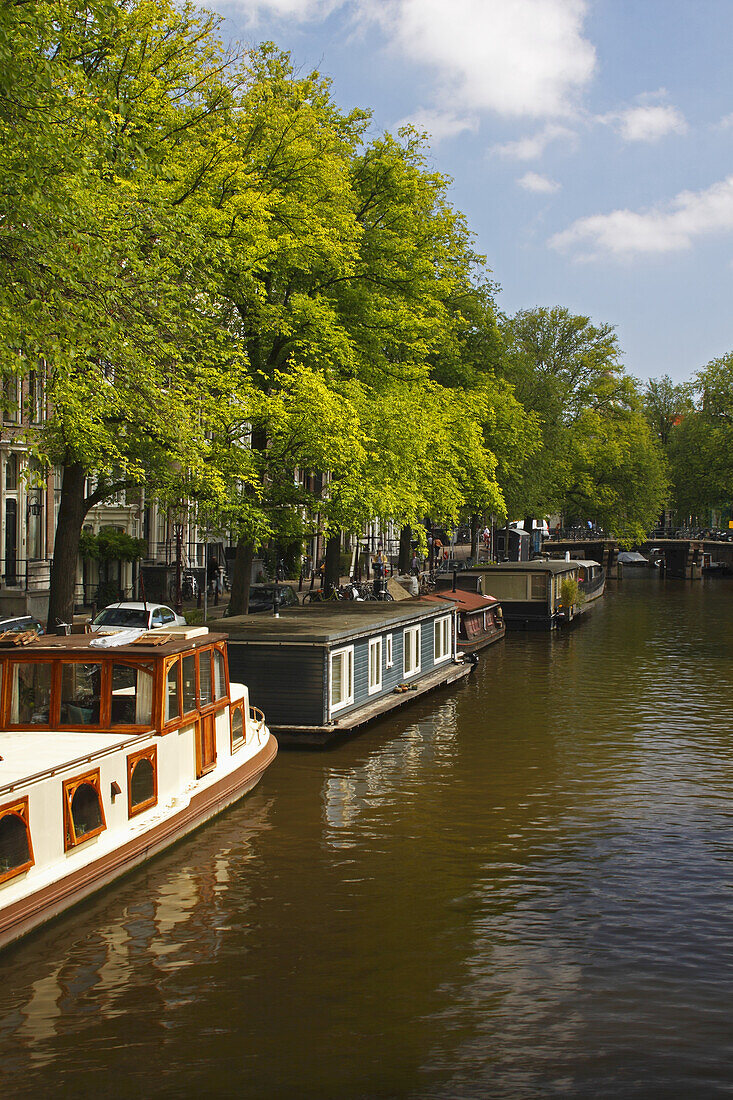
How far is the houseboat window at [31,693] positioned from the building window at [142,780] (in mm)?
1474

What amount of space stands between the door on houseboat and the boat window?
1.00 meters

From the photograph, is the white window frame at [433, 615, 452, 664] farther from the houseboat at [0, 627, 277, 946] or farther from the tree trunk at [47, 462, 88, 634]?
the houseboat at [0, 627, 277, 946]

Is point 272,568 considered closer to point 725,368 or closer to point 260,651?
point 260,651

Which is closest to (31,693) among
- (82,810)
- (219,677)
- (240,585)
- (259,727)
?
(82,810)

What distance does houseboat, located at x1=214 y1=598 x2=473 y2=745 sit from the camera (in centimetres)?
2175

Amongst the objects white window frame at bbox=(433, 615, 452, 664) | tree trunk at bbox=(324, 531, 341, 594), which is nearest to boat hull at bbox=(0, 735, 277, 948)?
white window frame at bbox=(433, 615, 452, 664)

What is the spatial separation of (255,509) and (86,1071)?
1754 cm

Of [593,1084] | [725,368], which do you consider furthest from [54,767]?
[725,368]

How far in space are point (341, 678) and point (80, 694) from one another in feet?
28.8

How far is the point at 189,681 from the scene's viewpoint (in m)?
15.9

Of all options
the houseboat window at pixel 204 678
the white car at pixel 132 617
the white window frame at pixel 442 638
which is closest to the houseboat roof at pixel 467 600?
the white window frame at pixel 442 638

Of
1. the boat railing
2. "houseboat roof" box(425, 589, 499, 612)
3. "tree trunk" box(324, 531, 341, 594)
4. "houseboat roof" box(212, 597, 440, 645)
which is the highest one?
"tree trunk" box(324, 531, 341, 594)

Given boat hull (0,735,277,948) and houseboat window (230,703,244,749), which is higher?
houseboat window (230,703,244,749)

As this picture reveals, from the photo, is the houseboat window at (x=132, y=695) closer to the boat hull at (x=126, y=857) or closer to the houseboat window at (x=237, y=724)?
the boat hull at (x=126, y=857)
